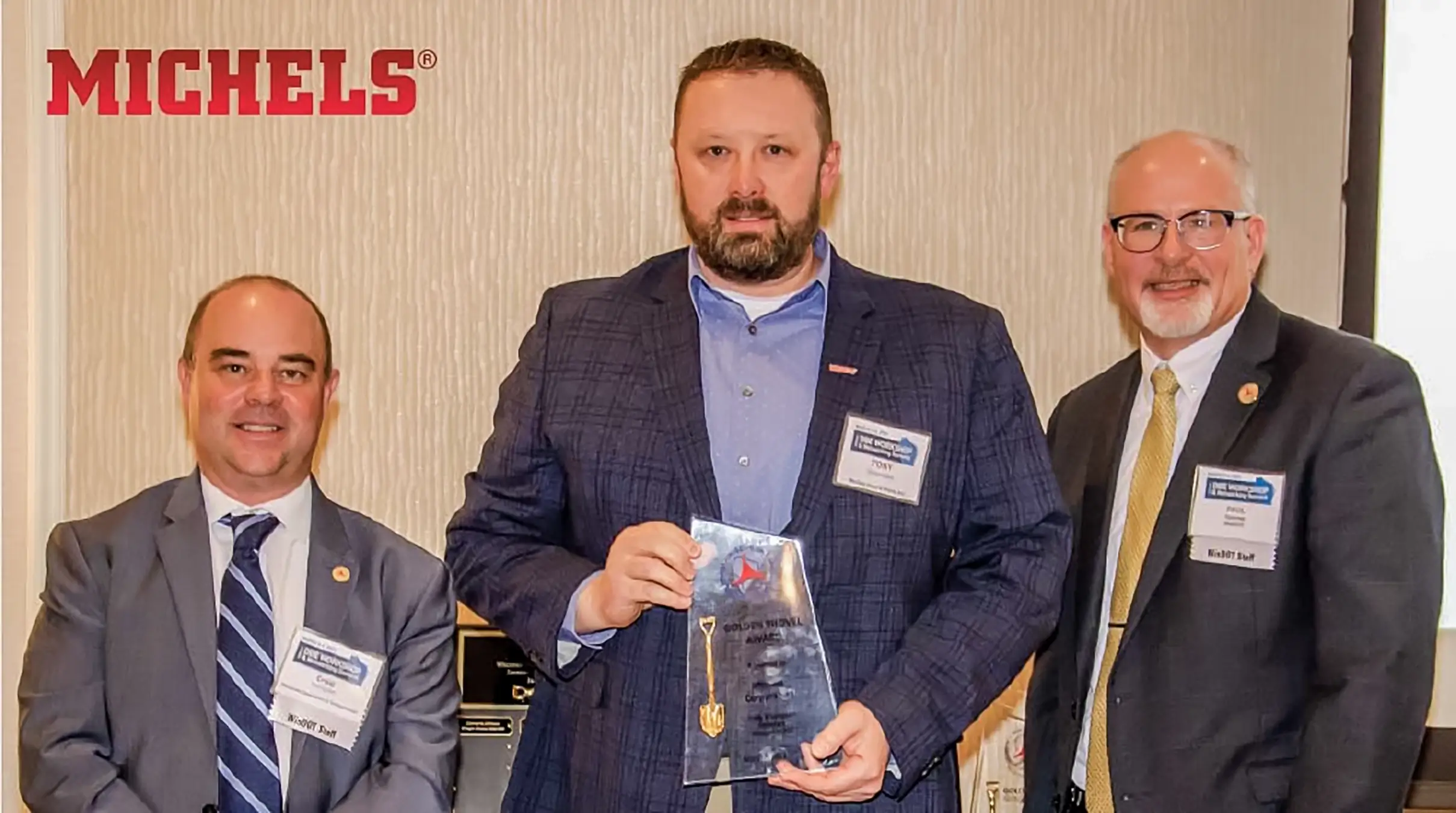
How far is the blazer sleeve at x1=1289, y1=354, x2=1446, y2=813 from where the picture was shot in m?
2.27

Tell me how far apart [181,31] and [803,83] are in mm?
1884

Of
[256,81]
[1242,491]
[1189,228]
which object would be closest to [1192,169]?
[1189,228]

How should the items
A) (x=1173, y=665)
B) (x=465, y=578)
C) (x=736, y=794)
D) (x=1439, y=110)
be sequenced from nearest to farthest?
1. (x=736, y=794)
2. (x=465, y=578)
3. (x=1173, y=665)
4. (x=1439, y=110)

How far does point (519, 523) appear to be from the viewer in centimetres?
220

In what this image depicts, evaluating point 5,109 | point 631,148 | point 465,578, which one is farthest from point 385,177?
point 465,578

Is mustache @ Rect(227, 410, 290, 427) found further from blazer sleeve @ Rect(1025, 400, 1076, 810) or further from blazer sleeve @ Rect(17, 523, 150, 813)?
blazer sleeve @ Rect(1025, 400, 1076, 810)

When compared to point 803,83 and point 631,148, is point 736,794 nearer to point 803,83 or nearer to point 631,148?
point 803,83

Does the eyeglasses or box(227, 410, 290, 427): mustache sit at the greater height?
the eyeglasses

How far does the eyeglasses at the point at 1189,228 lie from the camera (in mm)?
2666

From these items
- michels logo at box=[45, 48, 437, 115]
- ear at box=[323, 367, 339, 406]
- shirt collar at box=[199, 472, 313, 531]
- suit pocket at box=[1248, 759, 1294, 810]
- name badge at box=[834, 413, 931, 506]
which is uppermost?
michels logo at box=[45, 48, 437, 115]

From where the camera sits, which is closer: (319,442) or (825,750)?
(825,750)

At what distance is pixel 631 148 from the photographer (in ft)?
11.2

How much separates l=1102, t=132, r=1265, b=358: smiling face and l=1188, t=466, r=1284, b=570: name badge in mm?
327

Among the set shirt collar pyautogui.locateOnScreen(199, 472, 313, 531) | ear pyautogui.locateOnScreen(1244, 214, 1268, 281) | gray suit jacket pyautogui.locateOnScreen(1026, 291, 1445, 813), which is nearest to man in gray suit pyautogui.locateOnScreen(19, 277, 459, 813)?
shirt collar pyautogui.locateOnScreen(199, 472, 313, 531)
